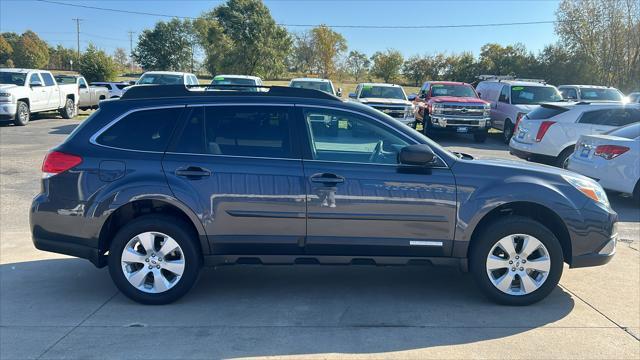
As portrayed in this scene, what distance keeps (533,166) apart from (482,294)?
4.16ft

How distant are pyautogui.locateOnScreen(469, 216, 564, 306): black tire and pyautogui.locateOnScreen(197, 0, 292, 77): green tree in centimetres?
4351

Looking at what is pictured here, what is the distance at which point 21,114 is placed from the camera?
18594 millimetres

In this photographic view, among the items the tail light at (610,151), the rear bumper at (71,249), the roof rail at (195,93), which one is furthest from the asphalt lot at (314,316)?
the tail light at (610,151)

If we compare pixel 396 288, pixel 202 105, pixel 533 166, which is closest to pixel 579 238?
pixel 533 166

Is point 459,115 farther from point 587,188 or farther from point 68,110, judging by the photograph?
point 68,110

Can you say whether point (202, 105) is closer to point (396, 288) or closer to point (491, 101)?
point (396, 288)

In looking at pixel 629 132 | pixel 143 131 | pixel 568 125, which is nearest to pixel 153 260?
pixel 143 131

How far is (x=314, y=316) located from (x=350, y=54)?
63868 mm

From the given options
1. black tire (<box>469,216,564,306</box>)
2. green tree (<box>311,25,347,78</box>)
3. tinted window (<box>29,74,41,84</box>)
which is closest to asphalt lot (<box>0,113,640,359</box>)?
black tire (<box>469,216,564,306</box>)

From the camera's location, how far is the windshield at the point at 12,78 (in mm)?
18719

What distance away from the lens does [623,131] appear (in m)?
8.66

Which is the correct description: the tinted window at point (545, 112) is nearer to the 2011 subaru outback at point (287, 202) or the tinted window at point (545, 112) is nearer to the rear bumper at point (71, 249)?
the 2011 subaru outback at point (287, 202)

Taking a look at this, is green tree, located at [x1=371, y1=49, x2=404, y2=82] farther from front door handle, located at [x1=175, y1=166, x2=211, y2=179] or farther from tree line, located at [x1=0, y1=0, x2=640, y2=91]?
front door handle, located at [x1=175, y1=166, x2=211, y2=179]

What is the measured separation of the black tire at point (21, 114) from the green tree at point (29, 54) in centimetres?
5548
